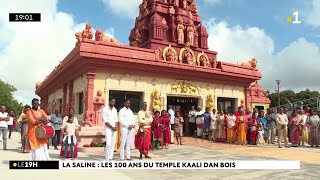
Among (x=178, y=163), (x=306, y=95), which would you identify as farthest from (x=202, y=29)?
(x=306, y=95)

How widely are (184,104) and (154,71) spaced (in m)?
2.88

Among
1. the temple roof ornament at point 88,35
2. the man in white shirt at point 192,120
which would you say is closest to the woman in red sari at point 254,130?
the man in white shirt at point 192,120

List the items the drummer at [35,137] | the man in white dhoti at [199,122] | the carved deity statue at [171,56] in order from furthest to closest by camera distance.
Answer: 1. the carved deity statue at [171,56]
2. the man in white dhoti at [199,122]
3. the drummer at [35,137]

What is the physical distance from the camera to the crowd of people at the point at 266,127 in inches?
504

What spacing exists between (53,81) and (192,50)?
30.8 feet

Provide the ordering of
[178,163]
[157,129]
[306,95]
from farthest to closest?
1. [306,95]
2. [157,129]
3. [178,163]

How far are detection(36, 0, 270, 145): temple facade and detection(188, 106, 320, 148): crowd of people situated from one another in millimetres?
3071

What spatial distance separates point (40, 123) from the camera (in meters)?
6.63

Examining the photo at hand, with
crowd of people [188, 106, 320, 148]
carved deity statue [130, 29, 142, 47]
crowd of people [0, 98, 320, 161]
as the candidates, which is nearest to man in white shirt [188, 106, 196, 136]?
crowd of people [0, 98, 320, 161]

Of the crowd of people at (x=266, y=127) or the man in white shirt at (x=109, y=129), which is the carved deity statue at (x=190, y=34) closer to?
the crowd of people at (x=266, y=127)

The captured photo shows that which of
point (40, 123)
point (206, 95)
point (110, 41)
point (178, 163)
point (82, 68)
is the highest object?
point (110, 41)

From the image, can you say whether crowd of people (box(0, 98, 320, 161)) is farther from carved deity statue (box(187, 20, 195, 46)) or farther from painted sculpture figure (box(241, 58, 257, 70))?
painted sculpture figure (box(241, 58, 257, 70))

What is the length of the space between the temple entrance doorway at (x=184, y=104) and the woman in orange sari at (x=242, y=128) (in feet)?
12.2

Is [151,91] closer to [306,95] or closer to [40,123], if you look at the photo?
[40,123]
